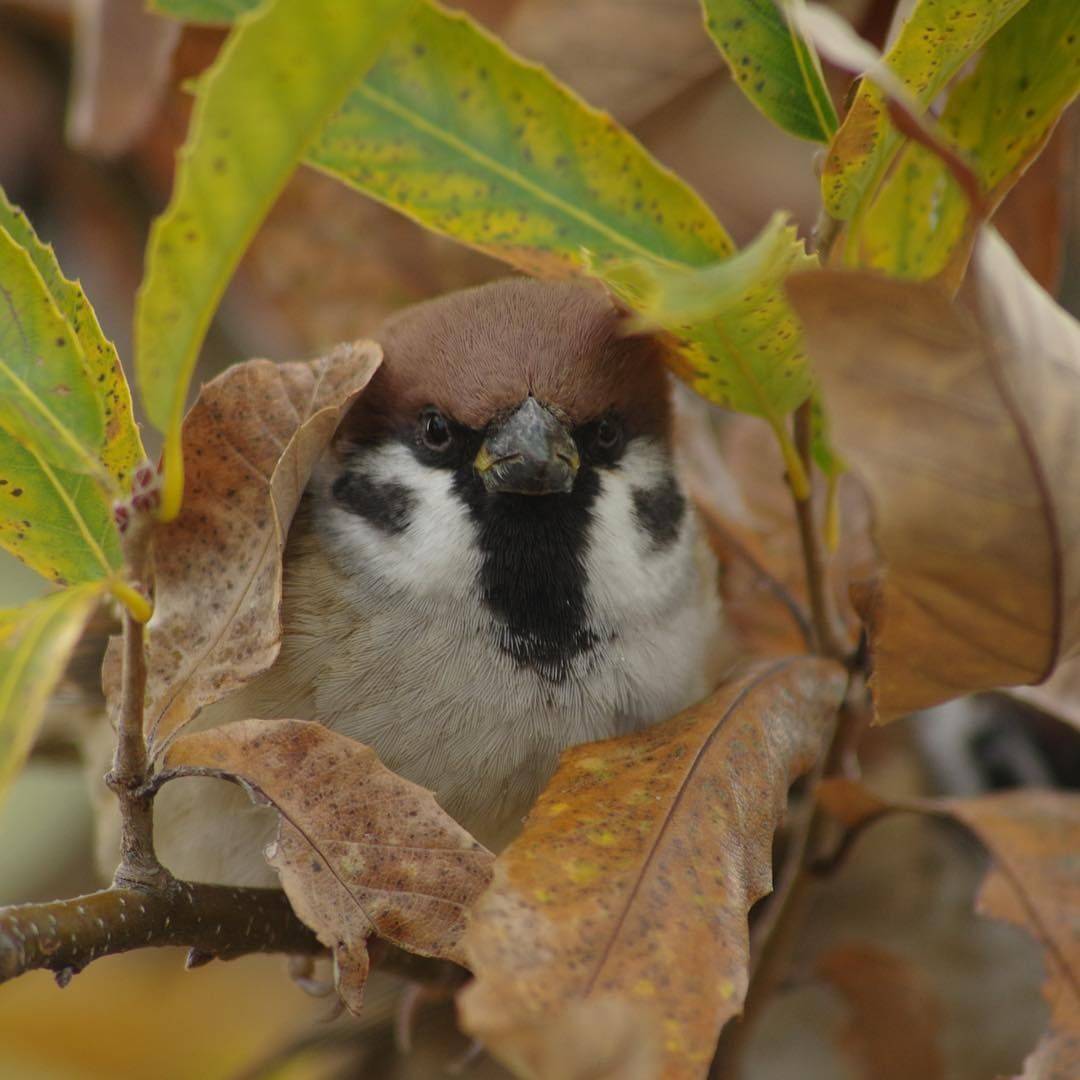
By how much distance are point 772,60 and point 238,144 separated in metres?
0.70

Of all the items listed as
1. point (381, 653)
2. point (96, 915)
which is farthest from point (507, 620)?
point (96, 915)

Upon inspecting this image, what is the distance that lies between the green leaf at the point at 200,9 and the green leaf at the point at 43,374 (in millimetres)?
339

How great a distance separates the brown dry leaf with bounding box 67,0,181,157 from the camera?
2586 mm

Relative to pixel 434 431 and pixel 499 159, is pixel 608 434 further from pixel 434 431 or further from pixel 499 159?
pixel 499 159

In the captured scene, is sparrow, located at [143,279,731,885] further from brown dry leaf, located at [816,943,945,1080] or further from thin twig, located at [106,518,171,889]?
brown dry leaf, located at [816,943,945,1080]

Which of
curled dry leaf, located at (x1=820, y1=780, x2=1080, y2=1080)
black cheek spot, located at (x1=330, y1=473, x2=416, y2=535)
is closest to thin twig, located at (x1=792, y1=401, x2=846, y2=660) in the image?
curled dry leaf, located at (x1=820, y1=780, x2=1080, y2=1080)

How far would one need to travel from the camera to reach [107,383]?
152cm

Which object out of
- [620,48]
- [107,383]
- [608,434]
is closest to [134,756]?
[107,383]

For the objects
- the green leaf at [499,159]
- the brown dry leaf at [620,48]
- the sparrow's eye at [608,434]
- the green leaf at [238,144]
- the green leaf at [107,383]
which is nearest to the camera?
the green leaf at [238,144]

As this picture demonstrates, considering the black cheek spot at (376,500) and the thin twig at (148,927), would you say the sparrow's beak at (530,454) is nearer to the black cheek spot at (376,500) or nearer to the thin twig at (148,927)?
the black cheek spot at (376,500)

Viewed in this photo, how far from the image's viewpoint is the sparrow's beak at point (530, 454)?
1994mm

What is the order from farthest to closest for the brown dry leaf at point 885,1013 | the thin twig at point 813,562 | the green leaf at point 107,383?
the brown dry leaf at point 885,1013
the thin twig at point 813,562
the green leaf at point 107,383

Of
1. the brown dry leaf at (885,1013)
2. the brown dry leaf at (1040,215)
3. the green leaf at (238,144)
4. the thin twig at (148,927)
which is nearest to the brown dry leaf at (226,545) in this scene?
the thin twig at (148,927)

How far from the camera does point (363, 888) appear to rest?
1.57m
